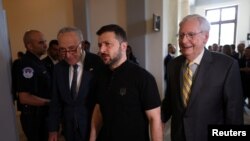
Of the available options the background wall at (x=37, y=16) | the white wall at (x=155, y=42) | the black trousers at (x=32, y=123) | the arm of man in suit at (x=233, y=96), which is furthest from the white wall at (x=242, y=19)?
the black trousers at (x=32, y=123)

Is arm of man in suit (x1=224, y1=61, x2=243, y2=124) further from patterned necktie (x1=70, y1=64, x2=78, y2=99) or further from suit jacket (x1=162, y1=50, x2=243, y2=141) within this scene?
patterned necktie (x1=70, y1=64, x2=78, y2=99)

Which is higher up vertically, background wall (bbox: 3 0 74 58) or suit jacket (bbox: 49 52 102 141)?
background wall (bbox: 3 0 74 58)

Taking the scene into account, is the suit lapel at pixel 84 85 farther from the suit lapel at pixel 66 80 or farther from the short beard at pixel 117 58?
the short beard at pixel 117 58

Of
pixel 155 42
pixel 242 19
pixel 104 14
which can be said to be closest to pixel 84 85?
pixel 155 42

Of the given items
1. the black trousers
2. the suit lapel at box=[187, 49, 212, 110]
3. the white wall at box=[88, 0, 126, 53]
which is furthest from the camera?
the white wall at box=[88, 0, 126, 53]

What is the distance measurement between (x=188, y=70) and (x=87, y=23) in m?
3.74

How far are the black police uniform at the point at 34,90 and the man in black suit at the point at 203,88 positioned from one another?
121 cm

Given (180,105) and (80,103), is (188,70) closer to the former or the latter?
(180,105)

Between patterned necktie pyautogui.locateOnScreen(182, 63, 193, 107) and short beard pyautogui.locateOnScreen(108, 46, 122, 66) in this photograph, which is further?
patterned necktie pyautogui.locateOnScreen(182, 63, 193, 107)

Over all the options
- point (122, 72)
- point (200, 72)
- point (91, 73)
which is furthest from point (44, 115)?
point (200, 72)

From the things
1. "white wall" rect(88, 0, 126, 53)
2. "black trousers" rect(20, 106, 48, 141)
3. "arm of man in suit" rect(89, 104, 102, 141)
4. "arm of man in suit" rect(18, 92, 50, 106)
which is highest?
"white wall" rect(88, 0, 126, 53)

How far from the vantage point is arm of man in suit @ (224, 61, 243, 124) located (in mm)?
1378

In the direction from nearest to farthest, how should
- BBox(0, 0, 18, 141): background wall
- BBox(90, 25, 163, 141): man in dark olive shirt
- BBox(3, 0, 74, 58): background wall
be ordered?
BBox(90, 25, 163, 141): man in dark olive shirt → BBox(0, 0, 18, 141): background wall → BBox(3, 0, 74, 58): background wall

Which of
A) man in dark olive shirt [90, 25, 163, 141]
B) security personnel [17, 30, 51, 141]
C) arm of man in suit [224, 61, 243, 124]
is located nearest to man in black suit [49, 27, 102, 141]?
man in dark olive shirt [90, 25, 163, 141]
